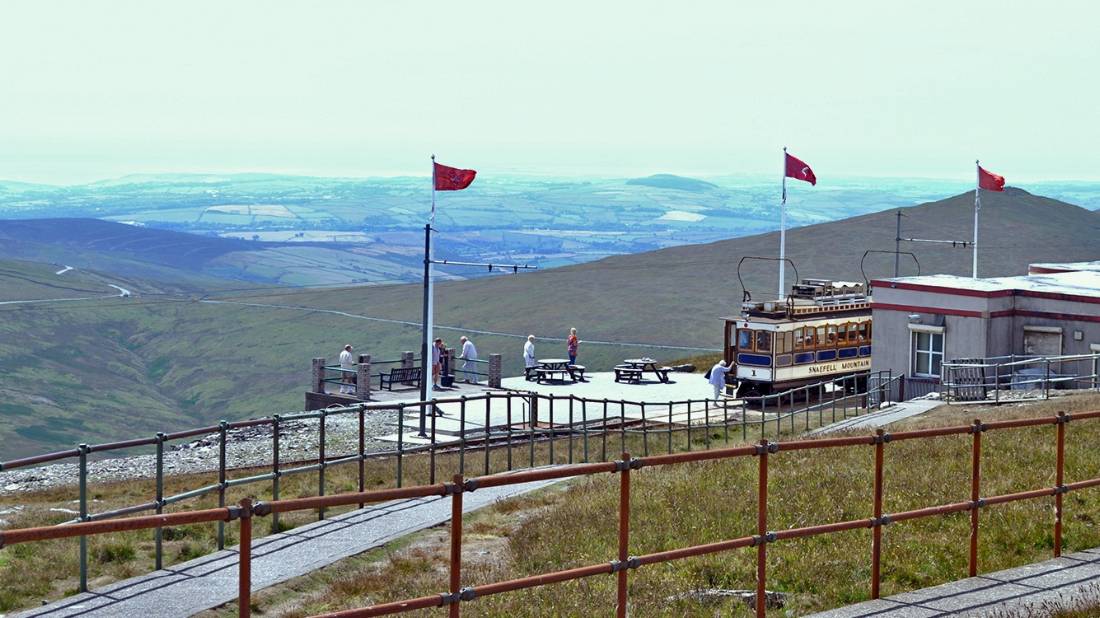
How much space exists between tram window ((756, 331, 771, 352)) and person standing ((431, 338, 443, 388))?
1056 cm

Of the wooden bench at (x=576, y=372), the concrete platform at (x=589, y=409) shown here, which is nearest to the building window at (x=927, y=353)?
the concrete platform at (x=589, y=409)

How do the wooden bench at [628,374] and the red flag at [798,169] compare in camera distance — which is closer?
the wooden bench at [628,374]

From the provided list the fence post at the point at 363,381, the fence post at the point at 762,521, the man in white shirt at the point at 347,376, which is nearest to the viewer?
the fence post at the point at 762,521

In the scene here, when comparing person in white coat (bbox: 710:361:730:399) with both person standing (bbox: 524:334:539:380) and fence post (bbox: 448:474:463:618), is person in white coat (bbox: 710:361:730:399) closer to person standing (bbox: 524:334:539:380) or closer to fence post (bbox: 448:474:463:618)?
person standing (bbox: 524:334:539:380)

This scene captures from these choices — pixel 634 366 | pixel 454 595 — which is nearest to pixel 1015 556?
pixel 454 595

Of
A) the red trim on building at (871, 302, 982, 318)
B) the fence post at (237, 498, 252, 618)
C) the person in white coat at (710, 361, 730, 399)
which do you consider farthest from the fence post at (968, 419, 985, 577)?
the person in white coat at (710, 361, 730, 399)

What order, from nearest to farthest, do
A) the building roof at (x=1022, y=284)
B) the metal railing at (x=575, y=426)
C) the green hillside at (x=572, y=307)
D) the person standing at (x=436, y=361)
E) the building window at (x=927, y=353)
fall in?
the metal railing at (x=575, y=426)
the building roof at (x=1022, y=284)
the building window at (x=927, y=353)
the person standing at (x=436, y=361)
the green hillside at (x=572, y=307)

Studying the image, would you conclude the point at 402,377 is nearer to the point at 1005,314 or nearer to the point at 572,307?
the point at 1005,314

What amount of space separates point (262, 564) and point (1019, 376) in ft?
96.2

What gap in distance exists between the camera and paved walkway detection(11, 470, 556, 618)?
1266cm

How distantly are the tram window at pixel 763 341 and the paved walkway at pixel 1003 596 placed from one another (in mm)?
34220

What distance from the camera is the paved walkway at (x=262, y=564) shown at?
41.5 ft

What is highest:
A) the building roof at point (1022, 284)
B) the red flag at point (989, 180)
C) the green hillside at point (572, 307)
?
the red flag at point (989, 180)

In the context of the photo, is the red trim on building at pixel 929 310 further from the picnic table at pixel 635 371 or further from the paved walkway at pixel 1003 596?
the paved walkway at pixel 1003 596
